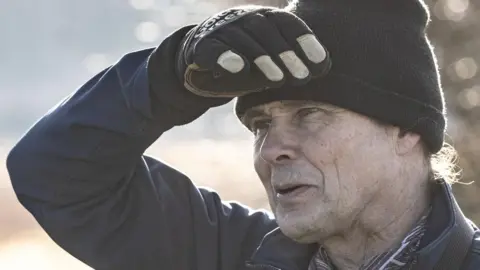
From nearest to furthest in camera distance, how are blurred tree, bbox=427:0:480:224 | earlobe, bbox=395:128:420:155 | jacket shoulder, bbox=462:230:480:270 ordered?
jacket shoulder, bbox=462:230:480:270, earlobe, bbox=395:128:420:155, blurred tree, bbox=427:0:480:224

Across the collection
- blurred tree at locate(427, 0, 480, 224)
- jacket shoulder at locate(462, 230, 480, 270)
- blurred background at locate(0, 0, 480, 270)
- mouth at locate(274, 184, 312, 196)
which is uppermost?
mouth at locate(274, 184, 312, 196)

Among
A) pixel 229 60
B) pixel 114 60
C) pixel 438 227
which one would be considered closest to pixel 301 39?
pixel 229 60

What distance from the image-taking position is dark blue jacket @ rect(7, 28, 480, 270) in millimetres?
2521

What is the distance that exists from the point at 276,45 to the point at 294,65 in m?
0.07

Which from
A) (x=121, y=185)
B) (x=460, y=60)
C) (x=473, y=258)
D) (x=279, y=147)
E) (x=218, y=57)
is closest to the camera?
(x=218, y=57)

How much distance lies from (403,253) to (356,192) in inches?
8.1

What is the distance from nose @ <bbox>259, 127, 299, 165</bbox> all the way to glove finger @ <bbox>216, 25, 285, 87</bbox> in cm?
30

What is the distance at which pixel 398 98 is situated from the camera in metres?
2.49

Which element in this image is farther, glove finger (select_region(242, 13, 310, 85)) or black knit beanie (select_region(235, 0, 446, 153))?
black knit beanie (select_region(235, 0, 446, 153))

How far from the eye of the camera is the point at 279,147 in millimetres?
2455

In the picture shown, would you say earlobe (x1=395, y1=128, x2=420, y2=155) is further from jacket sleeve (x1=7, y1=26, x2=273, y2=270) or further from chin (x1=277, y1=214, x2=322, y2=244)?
jacket sleeve (x1=7, y1=26, x2=273, y2=270)

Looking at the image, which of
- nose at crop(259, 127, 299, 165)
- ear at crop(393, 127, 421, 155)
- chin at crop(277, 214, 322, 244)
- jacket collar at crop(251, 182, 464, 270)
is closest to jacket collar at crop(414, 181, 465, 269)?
jacket collar at crop(251, 182, 464, 270)

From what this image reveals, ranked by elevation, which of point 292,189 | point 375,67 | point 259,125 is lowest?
point 292,189

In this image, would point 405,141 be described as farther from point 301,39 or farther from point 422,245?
point 301,39
